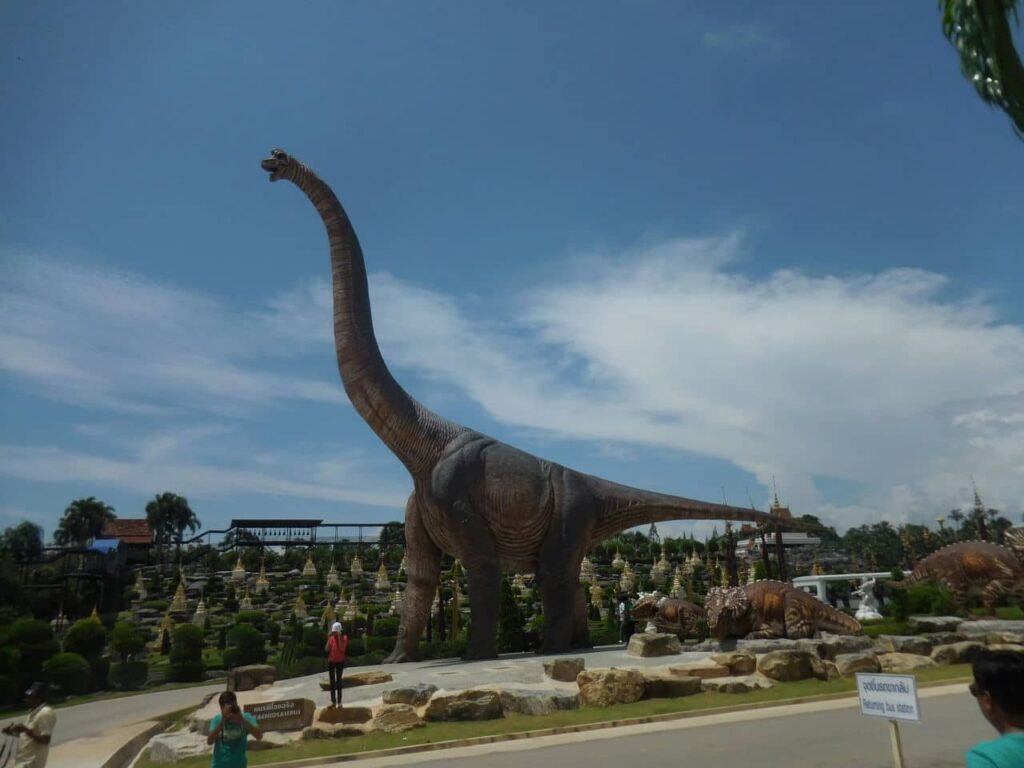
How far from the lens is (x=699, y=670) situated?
1132cm

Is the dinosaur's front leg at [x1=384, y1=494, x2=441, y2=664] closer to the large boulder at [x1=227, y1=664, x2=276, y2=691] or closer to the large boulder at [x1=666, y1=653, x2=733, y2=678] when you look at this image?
the large boulder at [x1=227, y1=664, x2=276, y2=691]

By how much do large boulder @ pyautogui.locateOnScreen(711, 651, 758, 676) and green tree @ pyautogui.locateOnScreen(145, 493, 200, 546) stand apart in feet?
220

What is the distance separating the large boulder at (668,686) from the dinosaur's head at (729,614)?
461 centimetres

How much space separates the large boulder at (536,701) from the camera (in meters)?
9.81

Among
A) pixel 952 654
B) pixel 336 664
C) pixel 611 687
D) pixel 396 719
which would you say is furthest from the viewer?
pixel 952 654

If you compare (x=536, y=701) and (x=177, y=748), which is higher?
(x=536, y=701)

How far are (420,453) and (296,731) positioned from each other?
21.9 feet

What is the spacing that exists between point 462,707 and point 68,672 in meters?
12.5

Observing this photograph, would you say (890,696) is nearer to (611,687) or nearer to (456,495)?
(611,687)

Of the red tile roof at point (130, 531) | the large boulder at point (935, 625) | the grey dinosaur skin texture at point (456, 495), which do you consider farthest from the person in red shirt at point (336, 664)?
the red tile roof at point (130, 531)

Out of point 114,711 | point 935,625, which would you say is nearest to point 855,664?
point 935,625

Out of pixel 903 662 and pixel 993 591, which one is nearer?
pixel 903 662

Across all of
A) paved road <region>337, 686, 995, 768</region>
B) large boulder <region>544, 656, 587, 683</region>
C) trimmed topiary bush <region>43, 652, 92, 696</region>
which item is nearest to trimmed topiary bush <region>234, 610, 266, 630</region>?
trimmed topiary bush <region>43, 652, 92, 696</region>

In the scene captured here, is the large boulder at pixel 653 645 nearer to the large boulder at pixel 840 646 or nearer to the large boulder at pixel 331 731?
the large boulder at pixel 840 646
